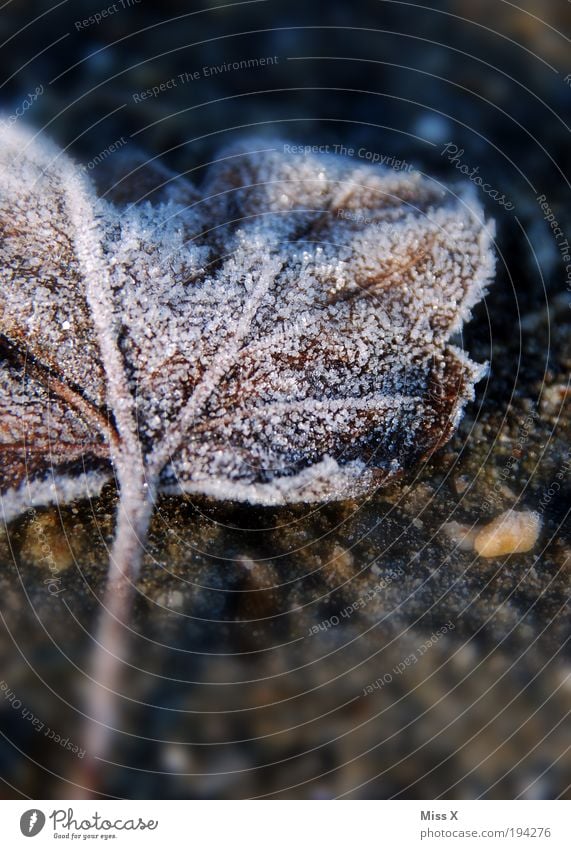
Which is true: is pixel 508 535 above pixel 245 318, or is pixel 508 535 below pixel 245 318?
below

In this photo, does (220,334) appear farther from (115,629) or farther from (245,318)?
(115,629)
